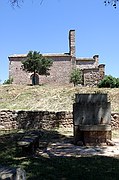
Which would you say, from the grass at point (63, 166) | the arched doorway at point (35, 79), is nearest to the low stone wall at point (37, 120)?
the grass at point (63, 166)

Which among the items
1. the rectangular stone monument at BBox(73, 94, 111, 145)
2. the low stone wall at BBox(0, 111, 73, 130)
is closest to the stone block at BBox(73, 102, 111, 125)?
the rectangular stone monument at BBox(73, 94, 111, 145)

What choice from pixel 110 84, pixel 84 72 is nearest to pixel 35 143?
pixel 110 84

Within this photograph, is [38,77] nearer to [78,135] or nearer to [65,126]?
[65,126]

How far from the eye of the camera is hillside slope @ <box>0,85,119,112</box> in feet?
58.3

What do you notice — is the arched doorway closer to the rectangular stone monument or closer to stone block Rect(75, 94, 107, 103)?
stone block Rect(75, 94, 107, 103)

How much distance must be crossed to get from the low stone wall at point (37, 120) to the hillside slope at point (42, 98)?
3872mm

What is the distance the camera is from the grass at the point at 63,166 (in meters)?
5.48

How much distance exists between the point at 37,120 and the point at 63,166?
6.62 m

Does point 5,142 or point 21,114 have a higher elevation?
point 21,114

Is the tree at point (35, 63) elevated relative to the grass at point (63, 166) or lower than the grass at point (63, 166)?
elevated

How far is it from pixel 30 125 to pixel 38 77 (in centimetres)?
3257

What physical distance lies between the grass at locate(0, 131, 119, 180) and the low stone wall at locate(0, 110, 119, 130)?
4.47 m

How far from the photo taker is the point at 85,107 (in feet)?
30.1

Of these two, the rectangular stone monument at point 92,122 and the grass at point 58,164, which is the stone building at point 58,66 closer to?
the grass at point 58,164
